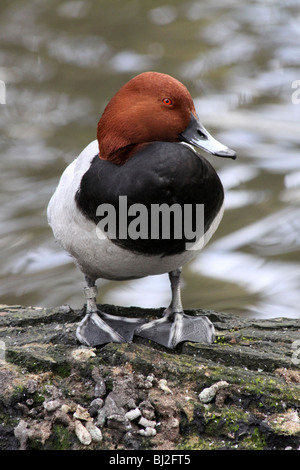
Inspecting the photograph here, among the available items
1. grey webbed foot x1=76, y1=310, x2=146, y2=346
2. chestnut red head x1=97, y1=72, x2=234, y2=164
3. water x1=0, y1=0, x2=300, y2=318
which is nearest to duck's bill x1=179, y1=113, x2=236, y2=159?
chestnut red head x1=97, y1=72, x2=234, y2=164

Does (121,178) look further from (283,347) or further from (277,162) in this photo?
(277,162)

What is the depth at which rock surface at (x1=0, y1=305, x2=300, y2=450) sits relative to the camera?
2.62 m

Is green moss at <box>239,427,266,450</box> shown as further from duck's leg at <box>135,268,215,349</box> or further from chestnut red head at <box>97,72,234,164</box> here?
chestnut red head at <box>97,72,234,164</box>

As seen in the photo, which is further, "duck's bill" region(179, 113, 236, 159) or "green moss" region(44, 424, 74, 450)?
"duck's bill" region(179, 113, 236, 159)

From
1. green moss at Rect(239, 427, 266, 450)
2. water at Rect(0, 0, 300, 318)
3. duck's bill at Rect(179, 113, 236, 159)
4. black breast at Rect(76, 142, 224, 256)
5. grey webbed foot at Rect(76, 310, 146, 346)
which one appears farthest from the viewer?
water at Rect(0, 0, 300, 318)

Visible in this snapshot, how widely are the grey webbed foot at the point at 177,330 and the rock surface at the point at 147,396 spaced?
0.16ft

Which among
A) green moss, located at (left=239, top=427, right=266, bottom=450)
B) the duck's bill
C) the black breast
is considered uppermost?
the duck's bill

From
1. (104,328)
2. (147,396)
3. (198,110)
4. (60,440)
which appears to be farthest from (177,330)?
(198,110)

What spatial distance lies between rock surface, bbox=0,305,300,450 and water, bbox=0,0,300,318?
2183 mm

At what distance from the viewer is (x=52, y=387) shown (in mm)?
2797

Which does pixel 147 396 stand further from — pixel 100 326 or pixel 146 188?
pixel 146 188

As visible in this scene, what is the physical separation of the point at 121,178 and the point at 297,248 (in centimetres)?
342

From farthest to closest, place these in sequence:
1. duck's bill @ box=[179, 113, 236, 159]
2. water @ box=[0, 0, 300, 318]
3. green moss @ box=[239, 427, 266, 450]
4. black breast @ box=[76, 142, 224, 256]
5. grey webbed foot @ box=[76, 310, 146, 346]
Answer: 1. water @ box=[0, 0, 300, 318]
2. grey webbed foot @ box=[76, 310, 146, 346]
3. duck's bill @ box=[179, 113, 236, 159]
4. black breast @ box=[76, 142, 224, 256]
5. green moss @ box=[239, 427, 266, 450]

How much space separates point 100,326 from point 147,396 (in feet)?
2.11
